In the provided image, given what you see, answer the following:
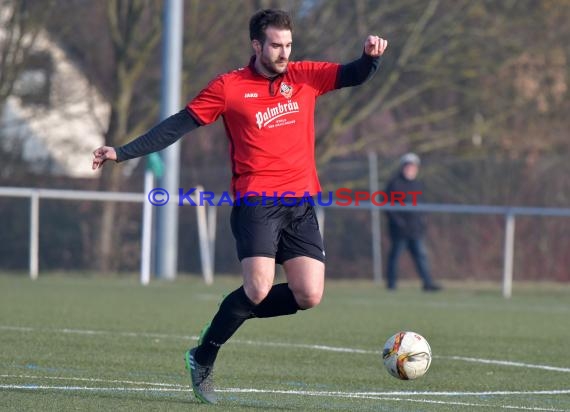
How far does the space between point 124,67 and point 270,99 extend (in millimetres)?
18066

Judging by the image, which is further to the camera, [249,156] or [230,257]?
[230,257]

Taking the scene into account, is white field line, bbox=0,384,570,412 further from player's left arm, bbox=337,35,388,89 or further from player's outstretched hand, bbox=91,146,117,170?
player's left arm, bbox=337,35,388,89

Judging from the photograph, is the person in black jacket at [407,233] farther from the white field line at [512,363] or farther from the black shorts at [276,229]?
the black shorts at [276,229]

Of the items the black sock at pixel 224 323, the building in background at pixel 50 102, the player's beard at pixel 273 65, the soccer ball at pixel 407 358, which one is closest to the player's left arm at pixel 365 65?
the player's beard at pixel 273 65

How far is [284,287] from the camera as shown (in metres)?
6.85

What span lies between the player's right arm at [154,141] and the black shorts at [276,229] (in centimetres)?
49

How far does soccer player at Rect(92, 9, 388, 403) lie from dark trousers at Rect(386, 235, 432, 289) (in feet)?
36.6

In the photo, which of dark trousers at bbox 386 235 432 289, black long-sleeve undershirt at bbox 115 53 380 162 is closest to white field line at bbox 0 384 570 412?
black long-sleeve undershirt at bbox 115 53 380 162

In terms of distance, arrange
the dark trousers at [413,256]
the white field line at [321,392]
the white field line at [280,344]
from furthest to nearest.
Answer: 1. the dark trousers at [413,256]
2. the white field line at [280,344]
3. the white field line at [321,392]

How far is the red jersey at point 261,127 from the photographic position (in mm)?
6742

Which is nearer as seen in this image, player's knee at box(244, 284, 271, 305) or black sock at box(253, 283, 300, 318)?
player's knee at box(244, 284, 271, 305)

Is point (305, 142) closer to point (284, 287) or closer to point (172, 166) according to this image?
point (284, 287)

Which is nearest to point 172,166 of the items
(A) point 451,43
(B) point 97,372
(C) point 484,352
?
(A) point 451,43

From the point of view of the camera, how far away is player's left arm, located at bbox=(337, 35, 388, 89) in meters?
6.83
